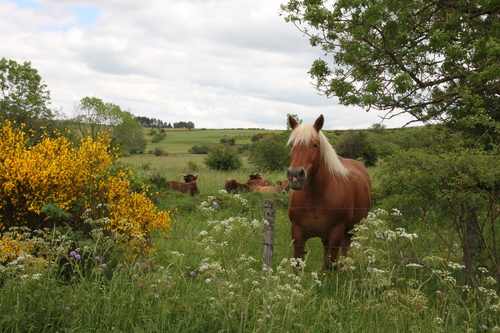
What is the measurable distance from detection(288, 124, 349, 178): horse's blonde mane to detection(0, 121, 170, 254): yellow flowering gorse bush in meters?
2.45

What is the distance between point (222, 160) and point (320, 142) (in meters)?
22.4

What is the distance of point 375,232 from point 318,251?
3.88 metres

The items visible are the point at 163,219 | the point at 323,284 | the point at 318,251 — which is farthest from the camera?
the point at 318,251

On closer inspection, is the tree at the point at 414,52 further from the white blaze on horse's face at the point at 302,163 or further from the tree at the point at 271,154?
the tree at the point at 271,154

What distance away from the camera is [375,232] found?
4.00m

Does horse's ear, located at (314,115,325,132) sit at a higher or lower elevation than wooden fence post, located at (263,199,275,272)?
higher

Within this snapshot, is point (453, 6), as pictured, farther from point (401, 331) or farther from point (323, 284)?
point (401, 331)

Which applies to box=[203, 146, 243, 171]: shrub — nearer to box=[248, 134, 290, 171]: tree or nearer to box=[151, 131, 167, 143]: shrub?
box=[248, 134, 290, 171]: tree

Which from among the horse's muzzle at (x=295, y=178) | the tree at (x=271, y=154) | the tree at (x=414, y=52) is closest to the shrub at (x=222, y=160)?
the tree at (x=271, y=154)

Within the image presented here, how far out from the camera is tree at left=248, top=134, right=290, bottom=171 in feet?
93.6

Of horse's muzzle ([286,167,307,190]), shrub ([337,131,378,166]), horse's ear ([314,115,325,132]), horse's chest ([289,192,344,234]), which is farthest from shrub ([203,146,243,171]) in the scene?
horse's muzzle ([286,167,307,190])

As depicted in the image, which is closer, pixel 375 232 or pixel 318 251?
pixel 375 232

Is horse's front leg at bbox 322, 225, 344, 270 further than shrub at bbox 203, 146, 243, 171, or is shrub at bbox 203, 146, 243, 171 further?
shrub at bbox 203, 146, 243, 171

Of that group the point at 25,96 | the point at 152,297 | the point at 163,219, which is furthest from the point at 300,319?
the point at 25,96
